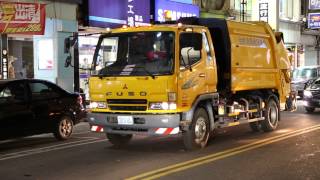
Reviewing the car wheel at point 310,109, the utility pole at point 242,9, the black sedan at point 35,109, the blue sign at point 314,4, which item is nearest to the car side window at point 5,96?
the black sedan at point 35,109

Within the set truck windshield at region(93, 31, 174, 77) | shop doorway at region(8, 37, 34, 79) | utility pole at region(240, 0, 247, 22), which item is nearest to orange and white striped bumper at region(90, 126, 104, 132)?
truck windshield at region(93, 31, 174, 77)

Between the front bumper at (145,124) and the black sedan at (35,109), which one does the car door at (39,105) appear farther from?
the front bumper at (145,124)

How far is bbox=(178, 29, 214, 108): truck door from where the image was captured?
36.3ft

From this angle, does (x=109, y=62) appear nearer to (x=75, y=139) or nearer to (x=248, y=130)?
(x=75, y=139)

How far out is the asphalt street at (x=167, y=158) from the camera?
919 centimetres

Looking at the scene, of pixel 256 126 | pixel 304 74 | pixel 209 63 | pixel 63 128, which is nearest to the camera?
pixel 209 63

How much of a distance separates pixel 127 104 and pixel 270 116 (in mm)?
5347

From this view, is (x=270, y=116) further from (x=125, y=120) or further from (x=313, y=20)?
(x=313, y=20)

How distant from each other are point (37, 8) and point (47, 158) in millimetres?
9105

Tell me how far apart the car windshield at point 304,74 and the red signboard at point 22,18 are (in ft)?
50.8

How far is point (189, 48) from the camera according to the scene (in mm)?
11320

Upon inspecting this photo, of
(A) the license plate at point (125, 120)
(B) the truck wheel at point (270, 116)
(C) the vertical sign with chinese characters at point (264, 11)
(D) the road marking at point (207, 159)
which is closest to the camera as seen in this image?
(D) the road marking at point (207, 159)

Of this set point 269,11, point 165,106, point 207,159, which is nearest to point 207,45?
point 165,106

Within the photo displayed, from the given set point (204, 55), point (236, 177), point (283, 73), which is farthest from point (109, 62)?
point (283, 73)
